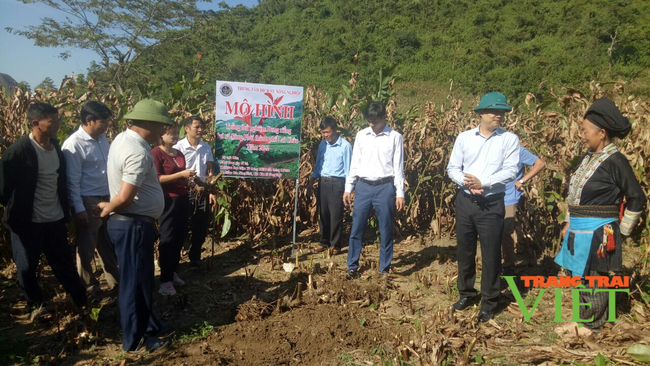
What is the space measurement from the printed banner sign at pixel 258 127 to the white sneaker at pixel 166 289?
5.02 feet

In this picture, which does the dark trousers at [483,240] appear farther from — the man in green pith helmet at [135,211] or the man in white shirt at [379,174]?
the man in green pith helmet at [135,211]

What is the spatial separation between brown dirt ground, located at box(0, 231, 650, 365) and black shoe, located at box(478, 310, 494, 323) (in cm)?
7

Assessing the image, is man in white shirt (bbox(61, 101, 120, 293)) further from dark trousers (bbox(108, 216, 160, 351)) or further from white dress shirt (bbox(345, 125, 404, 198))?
white dress shirt (bbox(345, 125, 404, 198))

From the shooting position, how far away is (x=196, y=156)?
5000 mm

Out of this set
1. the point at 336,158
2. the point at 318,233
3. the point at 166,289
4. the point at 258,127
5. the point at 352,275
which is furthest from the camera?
the point at 318,233

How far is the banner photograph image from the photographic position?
3.25 metres

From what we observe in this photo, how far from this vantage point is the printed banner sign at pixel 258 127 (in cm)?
521

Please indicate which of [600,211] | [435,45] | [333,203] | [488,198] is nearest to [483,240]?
[488,198]

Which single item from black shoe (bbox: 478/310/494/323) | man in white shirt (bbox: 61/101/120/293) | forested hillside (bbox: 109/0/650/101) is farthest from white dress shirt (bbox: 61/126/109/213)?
forested hillside (bbox: 109/0/650/101)

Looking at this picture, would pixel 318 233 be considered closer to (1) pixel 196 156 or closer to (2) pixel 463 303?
(1) pixel 196 156

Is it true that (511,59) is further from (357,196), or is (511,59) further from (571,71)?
(357,196)

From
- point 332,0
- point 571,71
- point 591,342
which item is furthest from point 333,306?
point 332,0

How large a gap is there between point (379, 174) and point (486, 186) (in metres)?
1.29

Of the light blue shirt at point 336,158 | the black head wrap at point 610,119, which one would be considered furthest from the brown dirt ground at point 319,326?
the black head wrap at point 610,119
